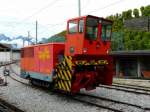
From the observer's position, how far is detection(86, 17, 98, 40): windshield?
50.7 ft

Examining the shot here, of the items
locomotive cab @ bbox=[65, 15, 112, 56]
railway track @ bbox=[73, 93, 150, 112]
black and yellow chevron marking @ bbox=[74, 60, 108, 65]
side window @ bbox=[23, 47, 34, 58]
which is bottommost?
railway track @ bbox=[73, 93, 150, 112]

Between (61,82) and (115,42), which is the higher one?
(115,42)

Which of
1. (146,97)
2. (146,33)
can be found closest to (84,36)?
(146,97)

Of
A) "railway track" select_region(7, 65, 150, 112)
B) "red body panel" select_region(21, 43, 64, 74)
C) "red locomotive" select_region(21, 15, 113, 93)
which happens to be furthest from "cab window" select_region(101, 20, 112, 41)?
"railway track" select_region(7, 65, 150, 112)

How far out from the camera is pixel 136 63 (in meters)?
33.2

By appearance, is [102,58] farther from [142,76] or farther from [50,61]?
[142,76]

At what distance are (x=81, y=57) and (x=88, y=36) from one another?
1071 millimetres

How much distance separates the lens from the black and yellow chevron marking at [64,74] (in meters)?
16.0

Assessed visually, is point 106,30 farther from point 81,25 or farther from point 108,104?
point 108,104

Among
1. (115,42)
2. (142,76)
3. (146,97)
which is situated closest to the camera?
(146,97)

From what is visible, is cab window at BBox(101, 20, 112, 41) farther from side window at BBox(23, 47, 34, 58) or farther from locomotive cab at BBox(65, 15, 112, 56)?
side window at BBox(23, 47, 34, 58)

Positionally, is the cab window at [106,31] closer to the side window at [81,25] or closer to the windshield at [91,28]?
the windshield at [91,28]

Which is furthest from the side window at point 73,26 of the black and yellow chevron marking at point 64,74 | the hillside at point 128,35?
the hillside at point 128,35

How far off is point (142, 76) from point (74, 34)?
56.6 feet
